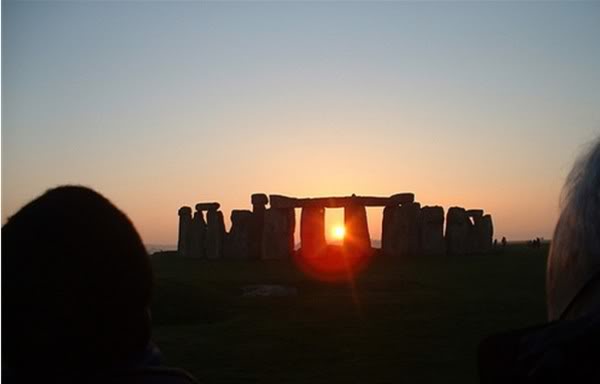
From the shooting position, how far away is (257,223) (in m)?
34.5

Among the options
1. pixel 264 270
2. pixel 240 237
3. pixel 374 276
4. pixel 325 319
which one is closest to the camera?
pixel 325 319

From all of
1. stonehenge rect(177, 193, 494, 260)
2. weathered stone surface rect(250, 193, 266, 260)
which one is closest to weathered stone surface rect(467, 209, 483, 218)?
stonehenge rect(177, 193, 494, 260)

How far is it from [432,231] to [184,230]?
41.7 ft

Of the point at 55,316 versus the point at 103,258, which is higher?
the point at 103,258

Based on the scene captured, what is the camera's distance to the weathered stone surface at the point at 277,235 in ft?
110

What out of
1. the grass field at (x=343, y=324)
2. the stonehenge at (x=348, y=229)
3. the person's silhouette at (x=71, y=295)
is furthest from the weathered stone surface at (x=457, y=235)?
the person's silhouette at (x=71, y=295)

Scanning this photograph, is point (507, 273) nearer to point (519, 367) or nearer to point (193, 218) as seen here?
point (193, 218)

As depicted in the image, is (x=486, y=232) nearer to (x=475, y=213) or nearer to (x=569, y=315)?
(x=475, y=213)

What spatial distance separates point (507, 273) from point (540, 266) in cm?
362

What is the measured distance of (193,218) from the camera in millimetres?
37531

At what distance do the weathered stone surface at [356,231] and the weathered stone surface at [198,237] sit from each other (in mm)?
7062

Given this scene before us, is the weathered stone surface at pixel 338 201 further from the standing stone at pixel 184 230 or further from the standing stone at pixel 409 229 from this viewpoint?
the standing stone at pixel 184 230

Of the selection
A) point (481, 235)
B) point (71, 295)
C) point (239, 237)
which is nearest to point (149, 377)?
point (71, 295)

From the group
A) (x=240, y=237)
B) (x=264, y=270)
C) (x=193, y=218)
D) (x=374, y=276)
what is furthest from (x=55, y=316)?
(x=193, y=218)
